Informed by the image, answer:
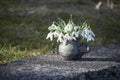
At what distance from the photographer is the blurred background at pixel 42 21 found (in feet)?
35.1

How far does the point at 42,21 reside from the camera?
1449 centimetres

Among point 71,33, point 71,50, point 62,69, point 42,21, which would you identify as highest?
point 42,21

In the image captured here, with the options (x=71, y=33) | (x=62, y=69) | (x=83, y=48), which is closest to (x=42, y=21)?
(x=83, y=48)

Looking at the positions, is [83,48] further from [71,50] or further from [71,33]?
[71,33]

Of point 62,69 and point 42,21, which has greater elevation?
point 42,21

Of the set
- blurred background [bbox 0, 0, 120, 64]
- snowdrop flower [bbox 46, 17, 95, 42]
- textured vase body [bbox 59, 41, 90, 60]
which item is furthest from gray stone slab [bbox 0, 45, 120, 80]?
blurred background [bbox 0, 0, 120, 64]

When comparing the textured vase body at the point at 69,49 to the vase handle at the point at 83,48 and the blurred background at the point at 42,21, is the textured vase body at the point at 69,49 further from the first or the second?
the blurred background at the point at 42,21

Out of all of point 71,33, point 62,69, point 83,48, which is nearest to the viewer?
point 62,69

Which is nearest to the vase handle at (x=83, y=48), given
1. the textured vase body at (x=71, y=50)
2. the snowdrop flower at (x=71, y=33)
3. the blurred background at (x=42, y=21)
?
the textured vase body at (x=71, y=50)

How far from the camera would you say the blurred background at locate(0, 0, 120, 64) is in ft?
35.1

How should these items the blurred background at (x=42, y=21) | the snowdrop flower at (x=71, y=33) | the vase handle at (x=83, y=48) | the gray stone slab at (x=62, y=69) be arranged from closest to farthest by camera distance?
the gray stone slab at (x=62, y=69) → the snowdrop flower at (x=71, y=33) → the vase handle at (x=83, y=48) → the blurred background at (x=42, y=21)

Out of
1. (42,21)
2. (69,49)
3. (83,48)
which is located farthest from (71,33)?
(42,21)

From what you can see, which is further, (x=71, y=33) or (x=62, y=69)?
(x=71, y=33)

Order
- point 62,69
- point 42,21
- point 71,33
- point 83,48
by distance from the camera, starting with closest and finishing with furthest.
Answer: point 62,69, point 71,33, point 83,48, point 42,21
